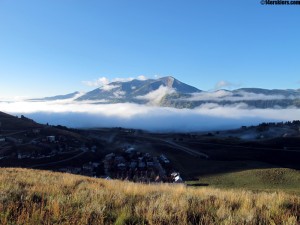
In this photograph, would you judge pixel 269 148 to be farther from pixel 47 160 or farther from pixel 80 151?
pixel 47 160

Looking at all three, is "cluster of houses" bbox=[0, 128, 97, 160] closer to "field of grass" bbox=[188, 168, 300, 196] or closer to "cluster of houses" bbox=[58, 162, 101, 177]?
"cluster of houses" bbox=[58, 162, 101, 177]

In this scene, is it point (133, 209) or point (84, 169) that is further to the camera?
point (84, 169)

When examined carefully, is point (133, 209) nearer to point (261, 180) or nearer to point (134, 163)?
point (261, 180)

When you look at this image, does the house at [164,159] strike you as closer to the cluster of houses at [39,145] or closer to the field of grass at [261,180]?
the cluster of houses at [39,145]

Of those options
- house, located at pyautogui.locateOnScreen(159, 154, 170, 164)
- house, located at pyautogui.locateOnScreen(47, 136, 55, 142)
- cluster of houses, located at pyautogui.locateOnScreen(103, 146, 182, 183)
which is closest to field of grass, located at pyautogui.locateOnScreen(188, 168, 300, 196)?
cluster of houses, located at pyautogui.locateOnScreen(103, 146, 182, 183)

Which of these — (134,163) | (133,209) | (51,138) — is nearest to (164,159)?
(134,163)

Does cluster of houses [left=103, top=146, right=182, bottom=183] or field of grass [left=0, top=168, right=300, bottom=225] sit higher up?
field of grass [left=0, top=168, right=300, bottom=225]

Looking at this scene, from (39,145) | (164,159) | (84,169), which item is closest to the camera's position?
(84,169)

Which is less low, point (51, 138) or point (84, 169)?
point (51, 138)

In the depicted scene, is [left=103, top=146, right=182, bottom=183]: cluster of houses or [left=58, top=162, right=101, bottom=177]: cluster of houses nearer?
[left=58, top=162, right=101, bottom=177]: cluster of houses

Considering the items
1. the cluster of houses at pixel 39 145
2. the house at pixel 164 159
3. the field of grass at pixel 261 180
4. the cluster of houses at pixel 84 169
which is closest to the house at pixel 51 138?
the cluster of houses at pixel 39 145

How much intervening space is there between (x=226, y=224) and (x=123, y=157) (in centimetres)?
16122

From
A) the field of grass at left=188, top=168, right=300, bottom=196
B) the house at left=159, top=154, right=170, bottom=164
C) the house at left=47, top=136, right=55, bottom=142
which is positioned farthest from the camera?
the house at left=47, top=136, right=55, bottom=142

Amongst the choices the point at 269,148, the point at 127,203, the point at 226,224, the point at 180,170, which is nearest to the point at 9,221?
the point at 127,203
